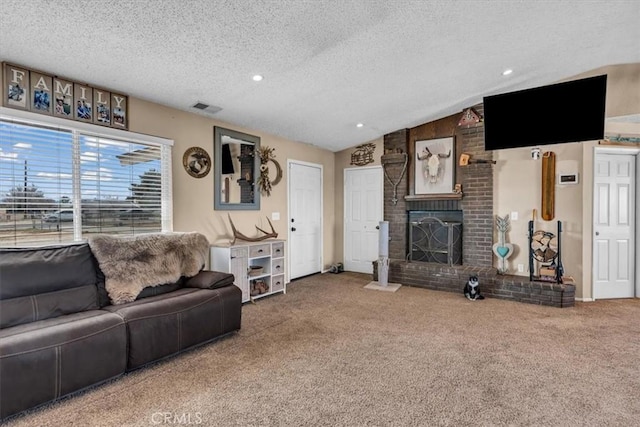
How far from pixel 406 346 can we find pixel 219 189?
9.44 ft

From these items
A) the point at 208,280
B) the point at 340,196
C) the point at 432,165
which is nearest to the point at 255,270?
the point at 208,280

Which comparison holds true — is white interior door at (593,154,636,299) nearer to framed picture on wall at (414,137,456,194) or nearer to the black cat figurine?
the black cat figurine

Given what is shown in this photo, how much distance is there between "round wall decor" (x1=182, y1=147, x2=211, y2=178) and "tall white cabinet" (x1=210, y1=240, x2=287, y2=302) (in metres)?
0.94

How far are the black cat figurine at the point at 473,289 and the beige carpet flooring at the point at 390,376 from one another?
56 centimetres

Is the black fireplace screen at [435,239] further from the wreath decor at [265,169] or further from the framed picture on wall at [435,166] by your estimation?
the wreath decor at [265,169]

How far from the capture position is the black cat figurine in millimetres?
4270

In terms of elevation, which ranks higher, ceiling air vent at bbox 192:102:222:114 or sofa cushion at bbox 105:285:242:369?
ceiling air vent at bbox 192:102:222:114

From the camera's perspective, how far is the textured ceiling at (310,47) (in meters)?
A: 2.14

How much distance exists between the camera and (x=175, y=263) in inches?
120

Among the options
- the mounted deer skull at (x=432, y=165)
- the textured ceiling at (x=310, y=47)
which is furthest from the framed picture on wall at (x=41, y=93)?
the mounted deer skull at (x=432, y=165)

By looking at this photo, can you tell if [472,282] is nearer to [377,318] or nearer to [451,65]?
[377,318]

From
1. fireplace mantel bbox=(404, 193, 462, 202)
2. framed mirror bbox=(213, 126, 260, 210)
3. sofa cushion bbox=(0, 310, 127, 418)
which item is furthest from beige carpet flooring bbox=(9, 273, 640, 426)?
fireplace mantel bbox=(404, 193, 462, 202)

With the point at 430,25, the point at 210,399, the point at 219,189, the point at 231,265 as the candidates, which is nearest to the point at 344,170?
the point at 219,189

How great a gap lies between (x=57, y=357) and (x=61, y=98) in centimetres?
218
